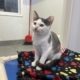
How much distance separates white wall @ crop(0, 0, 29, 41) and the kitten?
1665 mm

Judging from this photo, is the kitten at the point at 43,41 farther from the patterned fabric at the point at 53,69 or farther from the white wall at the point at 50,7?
the white wall at the point at 50,7

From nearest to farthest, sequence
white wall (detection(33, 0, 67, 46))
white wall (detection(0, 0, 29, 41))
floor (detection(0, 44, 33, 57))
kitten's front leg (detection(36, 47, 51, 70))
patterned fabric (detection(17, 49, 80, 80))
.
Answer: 1. patterned fabric (detection(17, 49, 80, 80))
2. kitten's front leg (detection(36, 47, 51, 70))
3. floor (detection(0, 44, 33, 57))
4. white wall (detection(33, 0, 67, 46))
5. white wall (detection(0, 0, 29, 41))

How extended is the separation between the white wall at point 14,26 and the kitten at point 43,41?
166 centimetres

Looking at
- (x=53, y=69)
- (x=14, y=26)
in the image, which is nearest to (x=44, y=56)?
(x=53, y=69)

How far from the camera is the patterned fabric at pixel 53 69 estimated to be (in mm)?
659

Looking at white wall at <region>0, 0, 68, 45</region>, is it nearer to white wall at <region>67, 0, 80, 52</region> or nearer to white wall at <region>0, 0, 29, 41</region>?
white wall at <region>0, 0, 29, 41</region>

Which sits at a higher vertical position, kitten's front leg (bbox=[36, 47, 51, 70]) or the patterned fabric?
kitten's front leg (bbox=[36, 47, 51, 70])

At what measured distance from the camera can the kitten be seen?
2.37ft

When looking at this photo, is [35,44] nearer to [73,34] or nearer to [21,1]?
[73,34]

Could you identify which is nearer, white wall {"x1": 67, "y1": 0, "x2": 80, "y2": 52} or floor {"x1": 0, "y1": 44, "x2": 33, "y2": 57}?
white wall {"x1": 67, "y1": 0, "x2": 80, "y2": 52}

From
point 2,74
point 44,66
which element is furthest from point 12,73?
point 44,66

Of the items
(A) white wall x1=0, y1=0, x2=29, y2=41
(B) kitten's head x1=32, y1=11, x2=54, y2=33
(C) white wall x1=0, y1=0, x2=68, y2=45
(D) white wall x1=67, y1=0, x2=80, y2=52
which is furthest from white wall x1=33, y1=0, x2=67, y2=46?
(B) kitten's head x1=32, y1=11, x2=54, y2=33

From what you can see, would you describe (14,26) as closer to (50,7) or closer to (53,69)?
(50,7)

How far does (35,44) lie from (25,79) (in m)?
0.20
